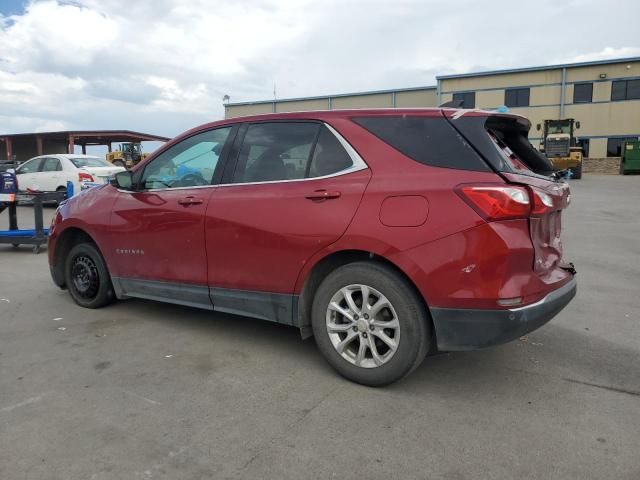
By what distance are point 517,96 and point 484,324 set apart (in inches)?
1533

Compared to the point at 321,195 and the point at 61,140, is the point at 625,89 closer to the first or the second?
the point at 321,195

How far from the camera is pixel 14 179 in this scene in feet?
27.7

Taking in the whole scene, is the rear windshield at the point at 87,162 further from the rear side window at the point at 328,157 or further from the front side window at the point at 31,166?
the rear side window at the point at 328,157

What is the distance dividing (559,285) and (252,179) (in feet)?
7.35

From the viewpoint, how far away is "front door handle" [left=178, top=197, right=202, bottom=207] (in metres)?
3.93

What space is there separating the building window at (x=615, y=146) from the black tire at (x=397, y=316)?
39.2 metres

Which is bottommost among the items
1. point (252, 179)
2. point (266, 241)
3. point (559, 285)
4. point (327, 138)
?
point (559, 285)

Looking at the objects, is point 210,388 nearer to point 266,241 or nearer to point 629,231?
point 266,241

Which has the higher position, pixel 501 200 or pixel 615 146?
pixel 615 146

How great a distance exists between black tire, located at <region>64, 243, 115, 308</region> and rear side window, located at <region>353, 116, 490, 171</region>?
9.88ft

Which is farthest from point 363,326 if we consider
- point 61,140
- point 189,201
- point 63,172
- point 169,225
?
point 61,140

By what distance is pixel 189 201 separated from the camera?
399 cm

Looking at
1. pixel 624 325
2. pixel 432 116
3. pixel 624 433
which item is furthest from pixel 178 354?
pixel 624 325

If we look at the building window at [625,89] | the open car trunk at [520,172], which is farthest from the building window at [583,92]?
the open car trunk at [520,172]
